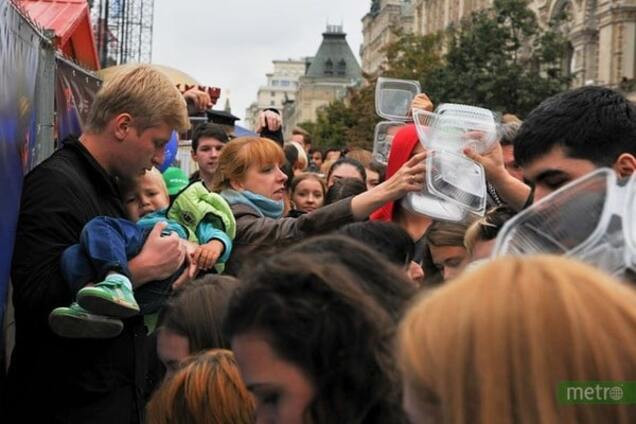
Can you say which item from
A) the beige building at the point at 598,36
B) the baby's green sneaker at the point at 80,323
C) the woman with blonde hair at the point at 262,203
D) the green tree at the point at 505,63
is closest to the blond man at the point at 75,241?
the baby's green sneaker at the point at 80,323

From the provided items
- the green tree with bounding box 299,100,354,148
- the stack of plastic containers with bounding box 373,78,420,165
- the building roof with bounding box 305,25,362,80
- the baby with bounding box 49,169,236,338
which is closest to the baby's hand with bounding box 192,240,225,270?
the baby with bounding box 49,169,236,338

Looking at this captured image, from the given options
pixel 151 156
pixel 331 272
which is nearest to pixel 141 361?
pixel 151 156

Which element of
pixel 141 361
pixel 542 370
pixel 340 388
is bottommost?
pixel 141 361

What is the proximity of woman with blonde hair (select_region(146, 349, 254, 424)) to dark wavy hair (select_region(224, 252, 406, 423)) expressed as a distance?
2.74 ft

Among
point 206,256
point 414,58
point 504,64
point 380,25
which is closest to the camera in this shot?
point 206,256

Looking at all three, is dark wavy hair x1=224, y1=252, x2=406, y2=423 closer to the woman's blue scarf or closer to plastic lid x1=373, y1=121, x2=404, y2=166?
the woman's blue scarf

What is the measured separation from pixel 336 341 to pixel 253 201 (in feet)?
11.4

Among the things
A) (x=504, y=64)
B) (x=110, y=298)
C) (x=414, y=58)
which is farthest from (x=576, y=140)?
(x=414, y=58)

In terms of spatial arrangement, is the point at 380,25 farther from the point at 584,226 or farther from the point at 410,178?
the point at 584,226

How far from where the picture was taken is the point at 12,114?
399 centimetres

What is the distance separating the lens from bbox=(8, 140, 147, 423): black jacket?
3855 mm

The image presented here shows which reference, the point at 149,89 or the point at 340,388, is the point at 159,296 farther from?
the point at 340,388

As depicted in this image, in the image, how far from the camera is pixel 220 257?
4.91 m

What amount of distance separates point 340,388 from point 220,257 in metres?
2.84
